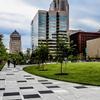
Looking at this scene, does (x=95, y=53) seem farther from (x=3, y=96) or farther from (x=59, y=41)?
→ (x=3, y=96)

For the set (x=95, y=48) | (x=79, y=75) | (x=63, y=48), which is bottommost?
(x=79, y=75)

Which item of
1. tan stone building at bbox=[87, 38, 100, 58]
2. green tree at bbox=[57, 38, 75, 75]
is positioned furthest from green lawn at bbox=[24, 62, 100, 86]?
tan stone building at bbox=[87, 38, 100, 58]

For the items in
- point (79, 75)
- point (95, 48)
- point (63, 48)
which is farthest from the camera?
point (95, 48)

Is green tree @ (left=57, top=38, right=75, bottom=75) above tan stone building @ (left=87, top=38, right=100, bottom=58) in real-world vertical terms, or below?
below

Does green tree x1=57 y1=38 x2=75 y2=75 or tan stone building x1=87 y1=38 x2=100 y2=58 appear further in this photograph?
tan stone building x1=87 y1=38 x2=100 y2=58

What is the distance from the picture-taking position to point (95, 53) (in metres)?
193

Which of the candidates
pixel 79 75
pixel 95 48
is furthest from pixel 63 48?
pixel 95 48

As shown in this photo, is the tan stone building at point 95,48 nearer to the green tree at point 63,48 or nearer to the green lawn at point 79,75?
the green lawn at point 79,75

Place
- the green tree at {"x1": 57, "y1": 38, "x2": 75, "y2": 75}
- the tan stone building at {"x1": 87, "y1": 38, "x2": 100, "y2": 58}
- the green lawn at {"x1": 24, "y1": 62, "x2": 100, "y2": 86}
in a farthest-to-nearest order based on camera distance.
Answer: the tan stone building at {"x1": 87, "y1": 38, "x2": 100, "y2": 58}, the green tree at {"x1": 57, "y1": 38, "x2": 75, "y2": 75}, the green lawn at {"x1": 24, "y1": 62, "x2": 100, "y2": 86}

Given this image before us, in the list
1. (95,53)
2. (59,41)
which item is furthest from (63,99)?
Answer: (95,53)

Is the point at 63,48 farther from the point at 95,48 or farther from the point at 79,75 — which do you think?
the point at 95,48

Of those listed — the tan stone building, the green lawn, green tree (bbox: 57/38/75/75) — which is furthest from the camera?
the tan stone building

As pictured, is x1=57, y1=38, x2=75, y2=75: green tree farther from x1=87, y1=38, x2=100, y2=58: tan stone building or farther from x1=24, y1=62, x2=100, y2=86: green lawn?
x1=87, y1=38, x2=100, y2=58: tan stone building

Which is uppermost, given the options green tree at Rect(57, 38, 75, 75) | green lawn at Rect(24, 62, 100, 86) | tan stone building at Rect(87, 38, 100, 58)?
tan stone building at Rect(87, 38, 100, 58)
